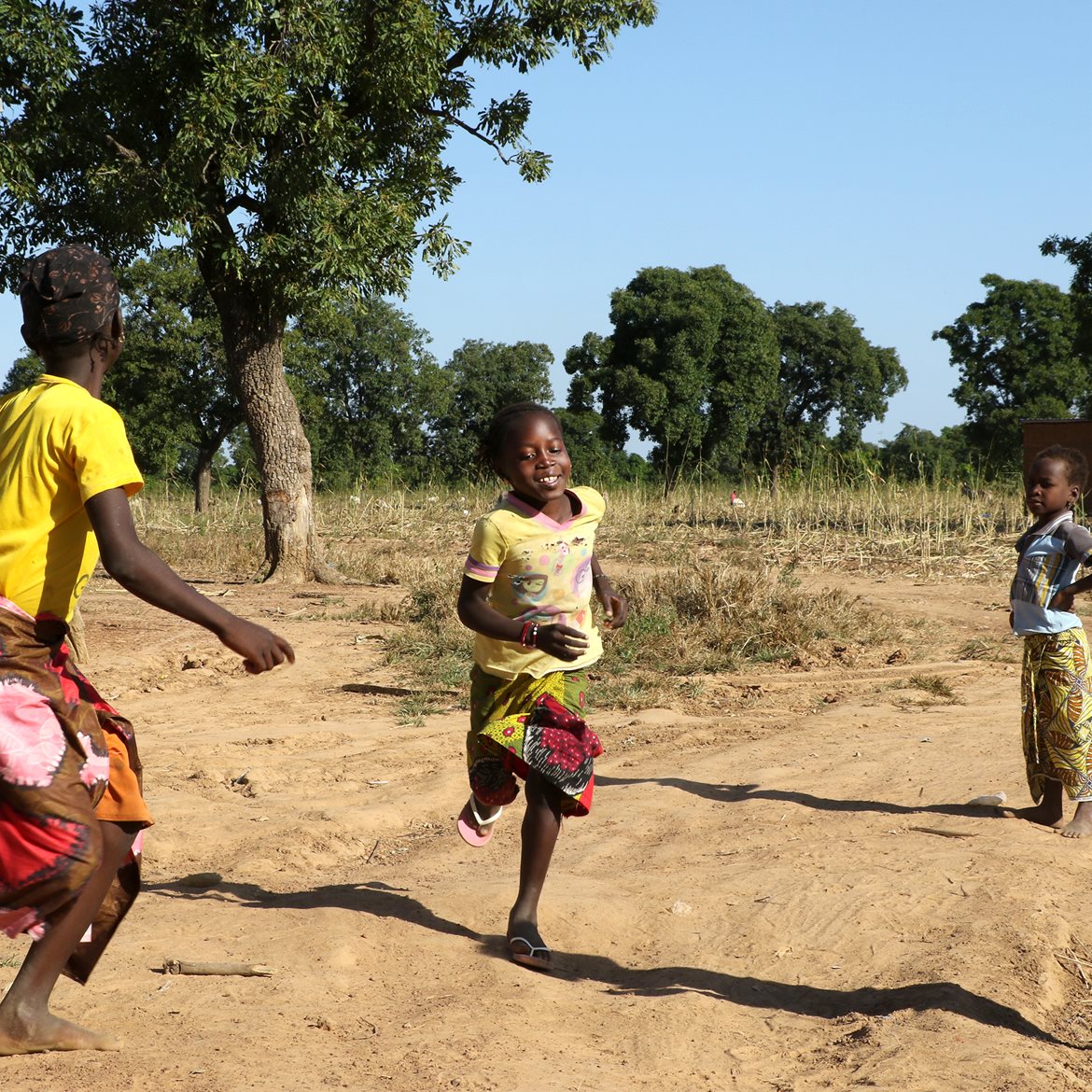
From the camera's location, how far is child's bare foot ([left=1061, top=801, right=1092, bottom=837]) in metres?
4.81

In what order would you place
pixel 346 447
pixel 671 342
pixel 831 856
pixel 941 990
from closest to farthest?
pixel 941 990 → pixel 831 856 → pixel 671 342 → pixel 346 447

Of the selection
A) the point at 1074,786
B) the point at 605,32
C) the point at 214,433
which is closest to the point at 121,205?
the point at 605,32

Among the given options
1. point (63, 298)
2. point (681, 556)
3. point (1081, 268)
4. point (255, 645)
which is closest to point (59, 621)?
point (255, 645)

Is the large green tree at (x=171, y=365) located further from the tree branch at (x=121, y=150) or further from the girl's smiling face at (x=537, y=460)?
the girl's smiling face at (x=537, y=460)

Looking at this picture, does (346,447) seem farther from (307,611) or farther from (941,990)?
(941,990)

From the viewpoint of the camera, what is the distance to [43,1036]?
8.84 feet

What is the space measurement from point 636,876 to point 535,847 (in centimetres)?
89

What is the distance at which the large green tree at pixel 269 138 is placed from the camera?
10.8m

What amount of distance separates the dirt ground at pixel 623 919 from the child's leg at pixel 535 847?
5.3 inches

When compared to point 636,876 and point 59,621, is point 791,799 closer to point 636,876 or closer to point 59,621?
point 636,876

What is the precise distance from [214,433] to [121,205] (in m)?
17.2

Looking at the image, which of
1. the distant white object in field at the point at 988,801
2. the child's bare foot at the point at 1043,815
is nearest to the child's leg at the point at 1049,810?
the child's bare foot at the point at 1043,815

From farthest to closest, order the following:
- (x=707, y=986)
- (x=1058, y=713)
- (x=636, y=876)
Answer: (x=1058, y=713) → (x=636, y=876) → (x=707, y=986)

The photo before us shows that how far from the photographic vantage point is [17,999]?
8.77 feet
